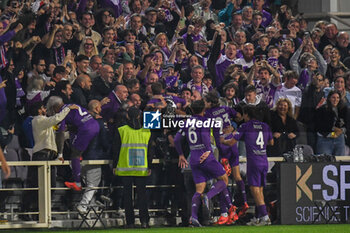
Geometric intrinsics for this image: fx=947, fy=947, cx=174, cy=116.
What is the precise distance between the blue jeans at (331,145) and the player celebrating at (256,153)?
988 mm

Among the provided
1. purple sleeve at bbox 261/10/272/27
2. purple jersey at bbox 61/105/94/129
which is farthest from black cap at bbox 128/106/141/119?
purple sleeve at bbox 261/10/272/27

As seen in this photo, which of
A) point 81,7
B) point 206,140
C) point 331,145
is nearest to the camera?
point 206,140

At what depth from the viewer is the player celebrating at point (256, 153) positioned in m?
16.1

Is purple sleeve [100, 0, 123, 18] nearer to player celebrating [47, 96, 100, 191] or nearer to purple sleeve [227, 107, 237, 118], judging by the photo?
player celebrating [47, 96, 100, 191]

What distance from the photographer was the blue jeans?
55.7 feet

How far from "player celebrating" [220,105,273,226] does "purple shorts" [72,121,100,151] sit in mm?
2332

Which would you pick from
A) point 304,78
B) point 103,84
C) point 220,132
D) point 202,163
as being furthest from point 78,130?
point 304,78

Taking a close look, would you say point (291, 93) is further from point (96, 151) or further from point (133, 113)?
point (96, 151)

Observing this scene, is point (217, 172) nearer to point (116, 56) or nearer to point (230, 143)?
point (230, 143)

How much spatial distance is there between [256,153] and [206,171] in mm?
986

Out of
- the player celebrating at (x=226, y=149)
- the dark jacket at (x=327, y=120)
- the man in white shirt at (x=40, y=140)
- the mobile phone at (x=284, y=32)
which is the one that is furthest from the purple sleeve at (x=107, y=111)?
the mobile phone at (x=284, y=32)

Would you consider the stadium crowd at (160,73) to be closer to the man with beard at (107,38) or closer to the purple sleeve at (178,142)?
the man with beard at (107,38)

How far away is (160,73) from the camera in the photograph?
16.5 m

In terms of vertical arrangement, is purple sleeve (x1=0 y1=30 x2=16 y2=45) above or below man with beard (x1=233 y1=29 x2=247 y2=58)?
below
